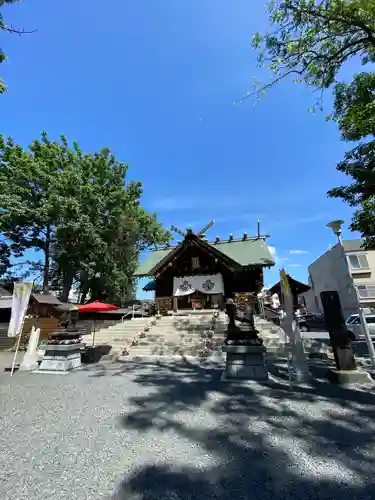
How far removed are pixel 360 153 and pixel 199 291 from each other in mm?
11716

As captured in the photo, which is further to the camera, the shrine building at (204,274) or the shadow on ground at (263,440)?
the shrine building at (204,274)

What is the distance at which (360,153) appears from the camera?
33.5ft

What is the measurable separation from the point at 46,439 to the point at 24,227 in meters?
25.5

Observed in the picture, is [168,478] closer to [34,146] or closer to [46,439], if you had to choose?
[46,439]

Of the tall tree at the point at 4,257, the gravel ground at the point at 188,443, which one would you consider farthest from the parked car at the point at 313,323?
the tall tree at the point at 4,257

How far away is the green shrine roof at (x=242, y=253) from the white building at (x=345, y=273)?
6523 millimetres

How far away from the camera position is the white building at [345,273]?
21719 mm

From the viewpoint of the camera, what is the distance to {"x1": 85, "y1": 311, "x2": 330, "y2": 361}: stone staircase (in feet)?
33.2

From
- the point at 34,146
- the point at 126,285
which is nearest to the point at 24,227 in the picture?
the point at 34,146

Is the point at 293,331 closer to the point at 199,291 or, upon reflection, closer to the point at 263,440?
the point at 263,440

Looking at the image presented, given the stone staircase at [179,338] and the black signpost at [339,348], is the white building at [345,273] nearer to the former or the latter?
the stone staircase at [179,338]

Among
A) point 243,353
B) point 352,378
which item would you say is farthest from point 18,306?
point 352,378

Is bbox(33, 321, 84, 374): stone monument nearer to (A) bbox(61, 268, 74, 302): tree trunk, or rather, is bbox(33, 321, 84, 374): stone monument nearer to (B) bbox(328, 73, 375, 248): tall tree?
(B) bbox(328, 73, 375, 248): tall tree

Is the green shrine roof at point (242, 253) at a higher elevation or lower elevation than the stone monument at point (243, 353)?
higher
